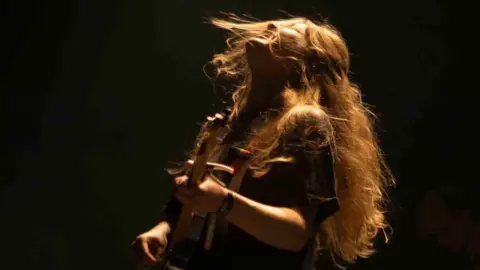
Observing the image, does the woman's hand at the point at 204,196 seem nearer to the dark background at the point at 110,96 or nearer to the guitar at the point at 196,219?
the guitar at the point at 196,219

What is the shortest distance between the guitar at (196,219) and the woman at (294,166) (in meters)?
0.02

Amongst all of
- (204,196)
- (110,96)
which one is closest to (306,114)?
(204,196)

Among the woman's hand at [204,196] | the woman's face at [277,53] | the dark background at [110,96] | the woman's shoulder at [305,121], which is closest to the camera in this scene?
the woman's hand at [204,196]

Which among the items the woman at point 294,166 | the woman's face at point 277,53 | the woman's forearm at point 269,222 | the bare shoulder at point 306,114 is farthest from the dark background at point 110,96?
the woman's forearm at point 269,222

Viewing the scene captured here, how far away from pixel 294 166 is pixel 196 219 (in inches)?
6.9

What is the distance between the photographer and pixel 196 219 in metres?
1.19

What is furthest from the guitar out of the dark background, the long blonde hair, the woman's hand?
the dark background

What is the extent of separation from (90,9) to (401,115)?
87 cm

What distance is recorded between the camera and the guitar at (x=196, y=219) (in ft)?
3.64

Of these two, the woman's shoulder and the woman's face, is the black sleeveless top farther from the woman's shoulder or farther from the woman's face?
the woman's face

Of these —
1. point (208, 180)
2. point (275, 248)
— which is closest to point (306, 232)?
point (275, 248)

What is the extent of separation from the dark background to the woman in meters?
0.53

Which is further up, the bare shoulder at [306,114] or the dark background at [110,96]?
the bare shoulder at [306,114]

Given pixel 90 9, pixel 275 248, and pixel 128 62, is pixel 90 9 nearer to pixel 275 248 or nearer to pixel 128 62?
pixel 128 62
